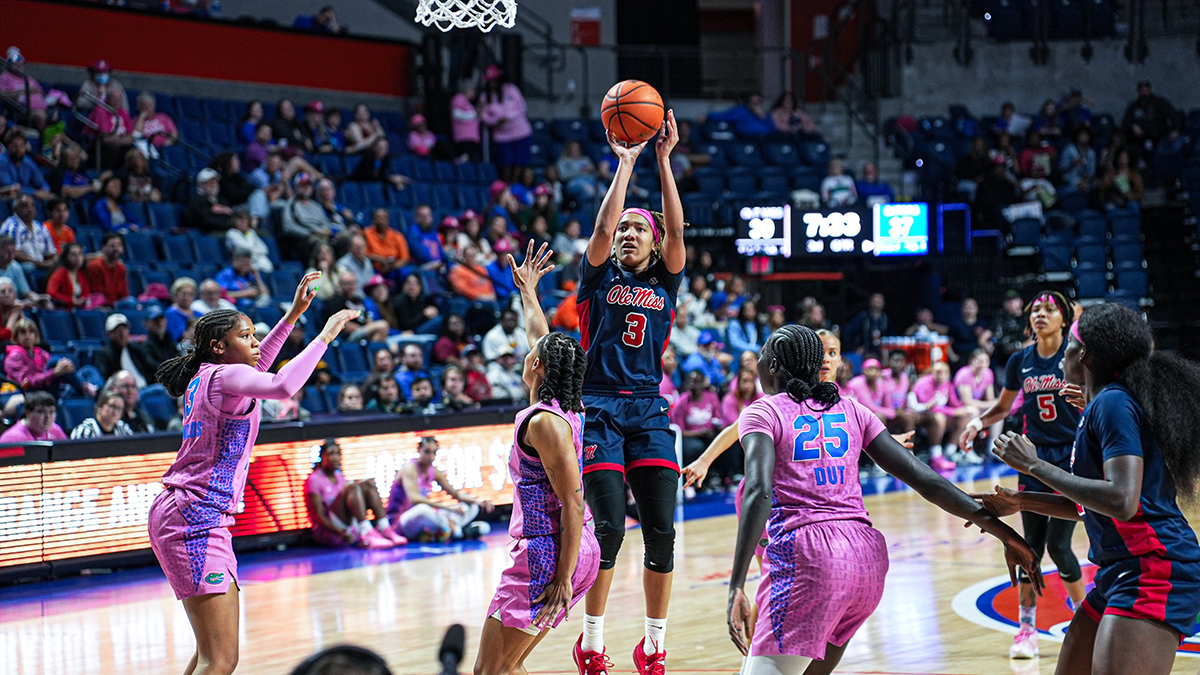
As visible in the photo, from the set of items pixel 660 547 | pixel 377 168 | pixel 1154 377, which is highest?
pixel 377 168

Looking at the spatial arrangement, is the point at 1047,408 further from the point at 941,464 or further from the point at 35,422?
the point at 941,464

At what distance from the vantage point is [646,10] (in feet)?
69.7

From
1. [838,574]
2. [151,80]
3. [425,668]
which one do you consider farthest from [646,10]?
[838,574]

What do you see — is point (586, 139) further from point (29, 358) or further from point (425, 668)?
point (425, 668)

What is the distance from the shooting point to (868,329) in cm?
1655

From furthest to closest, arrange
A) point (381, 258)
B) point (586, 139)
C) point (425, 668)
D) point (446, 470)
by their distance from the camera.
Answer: point (586, 139)
point (381, 258)
point (446, 470)
point (425, 668)

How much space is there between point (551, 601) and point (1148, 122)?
58.4 feet

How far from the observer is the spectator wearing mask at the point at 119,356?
10438 mm

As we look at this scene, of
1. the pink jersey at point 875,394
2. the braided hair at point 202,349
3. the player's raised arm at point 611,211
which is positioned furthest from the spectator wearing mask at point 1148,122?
the braided hair at point 202,349

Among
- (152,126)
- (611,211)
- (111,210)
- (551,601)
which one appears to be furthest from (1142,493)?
(152,126)

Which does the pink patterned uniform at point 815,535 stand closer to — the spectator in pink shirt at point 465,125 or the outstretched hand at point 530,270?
the outstretched hand at point 530,270

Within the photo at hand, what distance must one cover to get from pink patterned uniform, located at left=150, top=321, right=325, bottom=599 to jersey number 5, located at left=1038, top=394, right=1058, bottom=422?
3725 millimetres

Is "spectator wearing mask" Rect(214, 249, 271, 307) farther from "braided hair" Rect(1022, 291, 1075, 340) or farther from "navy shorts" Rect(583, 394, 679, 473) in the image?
"braided hair" Rect(1022, 291, 1075, 340)

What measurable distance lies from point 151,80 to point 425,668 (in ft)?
39.0
